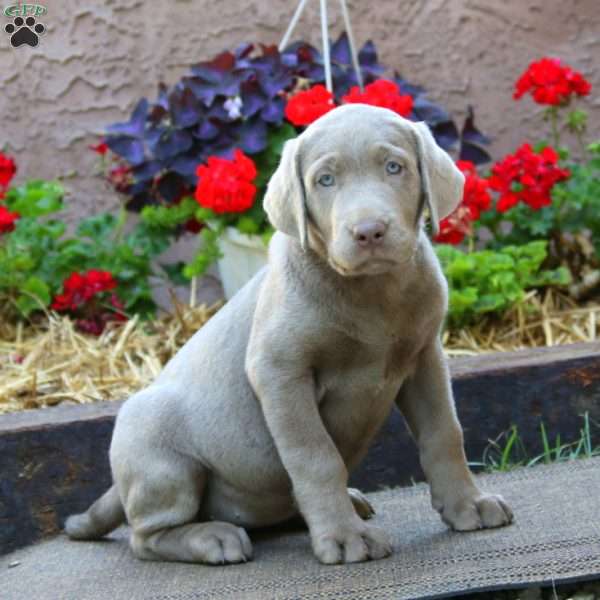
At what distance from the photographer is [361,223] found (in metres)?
3.03

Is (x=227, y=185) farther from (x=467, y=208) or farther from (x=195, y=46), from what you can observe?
(x=195, y=46)

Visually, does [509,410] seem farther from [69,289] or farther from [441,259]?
[69,289]

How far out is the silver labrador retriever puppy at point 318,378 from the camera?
3.20 m

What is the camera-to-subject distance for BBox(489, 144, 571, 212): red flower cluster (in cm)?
573

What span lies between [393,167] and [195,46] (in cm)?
365

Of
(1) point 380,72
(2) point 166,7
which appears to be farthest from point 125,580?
(2) point 166,7

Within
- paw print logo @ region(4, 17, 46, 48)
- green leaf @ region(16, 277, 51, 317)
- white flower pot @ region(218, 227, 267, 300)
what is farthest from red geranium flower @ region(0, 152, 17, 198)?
white flower pot @ region(218, 227, 267, 300)

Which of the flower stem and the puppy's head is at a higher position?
the puppy's head

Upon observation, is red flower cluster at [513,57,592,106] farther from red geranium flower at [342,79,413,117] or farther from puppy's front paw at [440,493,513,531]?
puppy's front paw at [440,493,513,531]

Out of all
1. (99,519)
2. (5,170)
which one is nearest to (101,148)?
(5,170)

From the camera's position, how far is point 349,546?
10.6 feet

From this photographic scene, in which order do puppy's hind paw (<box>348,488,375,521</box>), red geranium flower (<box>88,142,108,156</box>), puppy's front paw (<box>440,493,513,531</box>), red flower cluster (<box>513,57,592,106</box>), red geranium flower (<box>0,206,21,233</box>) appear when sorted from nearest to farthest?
puppy's front paw (<box>440,493,513,531</box>) → puppy's hind paw (<box>348,488,375,521</box>) → red geranium flower (<box>0,206,21,233</box>) → red flower cluster (<box>513,57,592,106</box>) → red geranium flower (<box>88,142,108,156</box>)

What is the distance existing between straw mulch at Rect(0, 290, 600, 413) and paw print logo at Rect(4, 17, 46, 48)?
1.53 m

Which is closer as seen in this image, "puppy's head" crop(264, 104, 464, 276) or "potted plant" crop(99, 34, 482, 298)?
"puppy's head" crop(264, 104, 464, 276)
